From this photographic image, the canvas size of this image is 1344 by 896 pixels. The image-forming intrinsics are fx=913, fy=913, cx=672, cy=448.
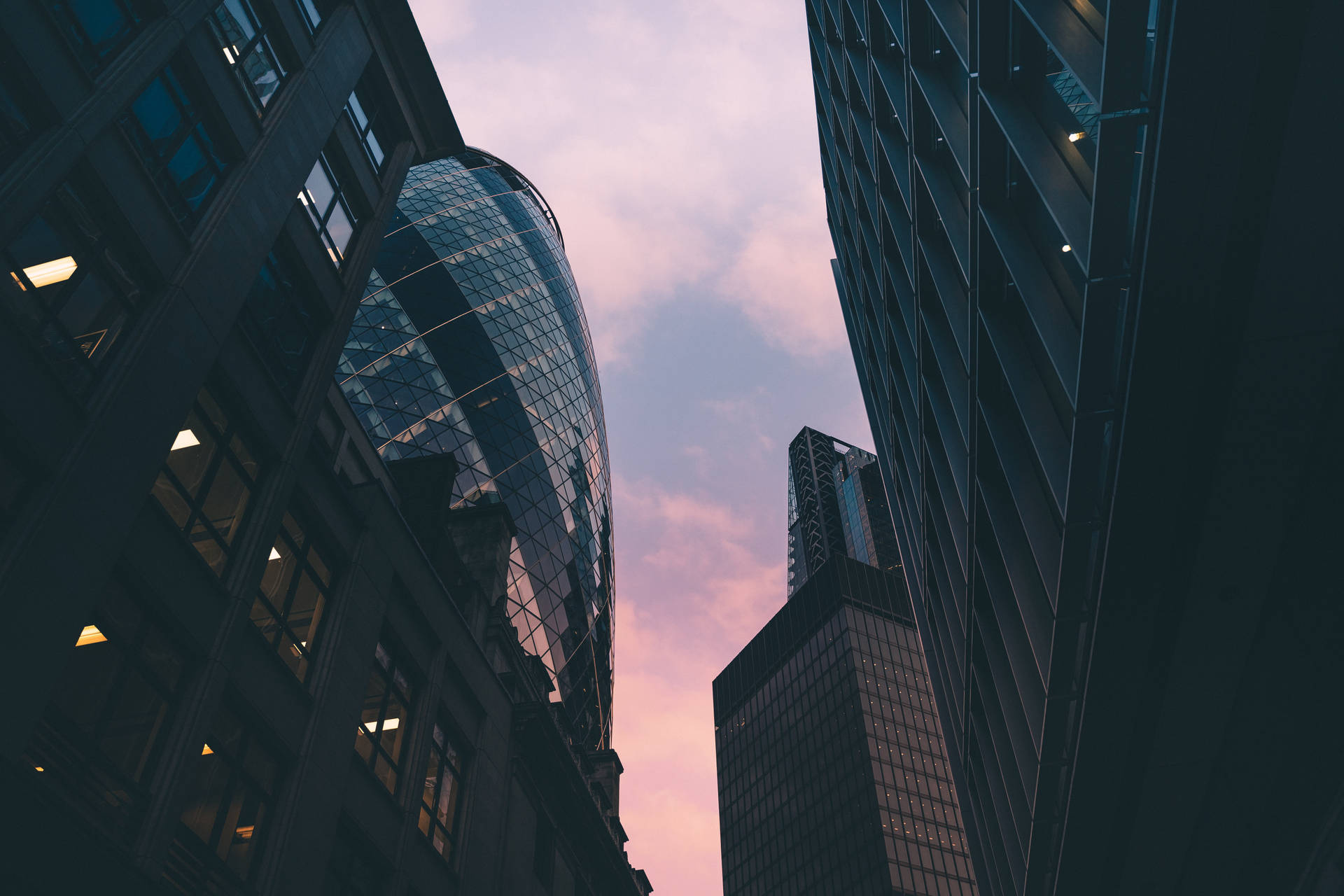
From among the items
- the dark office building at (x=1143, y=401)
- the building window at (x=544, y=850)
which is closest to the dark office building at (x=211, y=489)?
the building window at (x=544, y=850)

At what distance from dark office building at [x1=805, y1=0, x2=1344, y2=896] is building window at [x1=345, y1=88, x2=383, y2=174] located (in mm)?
12424

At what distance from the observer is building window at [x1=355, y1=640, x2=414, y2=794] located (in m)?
19.0

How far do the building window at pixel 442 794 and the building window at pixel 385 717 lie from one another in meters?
1.21

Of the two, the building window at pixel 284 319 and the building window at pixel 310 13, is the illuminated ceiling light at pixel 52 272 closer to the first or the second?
the building window at pixel 284 319

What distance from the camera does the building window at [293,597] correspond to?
1616 cm

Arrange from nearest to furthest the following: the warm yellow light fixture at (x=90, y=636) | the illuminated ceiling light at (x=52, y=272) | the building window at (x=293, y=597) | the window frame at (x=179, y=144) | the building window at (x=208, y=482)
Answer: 1. the illuminated ceiling light at (x=52, y=272)
2. the warm yellow light fixture at (x=90, y=636)
3. the window frame at (x=179, y=144)
4. the building window at (x=208, y=482)
5. the building window at (x=293, y=597)

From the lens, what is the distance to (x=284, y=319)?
1781 centimetres

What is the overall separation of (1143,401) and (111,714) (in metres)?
13.1

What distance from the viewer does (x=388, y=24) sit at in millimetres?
22828

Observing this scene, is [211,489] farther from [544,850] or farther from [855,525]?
[855,525]

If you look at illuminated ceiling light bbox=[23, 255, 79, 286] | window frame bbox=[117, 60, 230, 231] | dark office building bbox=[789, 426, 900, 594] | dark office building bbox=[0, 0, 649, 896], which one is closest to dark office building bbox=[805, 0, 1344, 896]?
dark office building bbox=[0, 0, 649, 896]

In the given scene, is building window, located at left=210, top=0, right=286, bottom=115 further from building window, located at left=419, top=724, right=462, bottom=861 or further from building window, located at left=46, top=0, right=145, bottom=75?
building window, located at left=419, top=724, right=462, bottom=861

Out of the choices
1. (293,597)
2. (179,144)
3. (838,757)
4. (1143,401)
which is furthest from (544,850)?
(838,757)

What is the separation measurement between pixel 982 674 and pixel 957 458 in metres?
6.38
